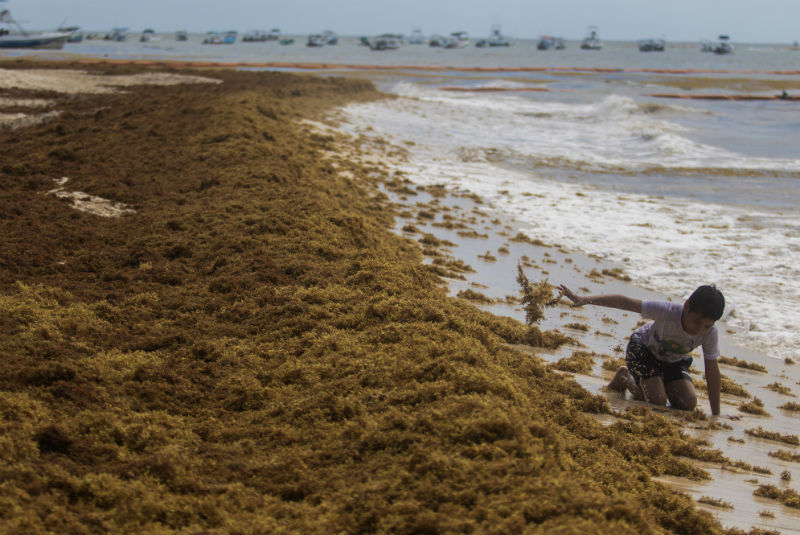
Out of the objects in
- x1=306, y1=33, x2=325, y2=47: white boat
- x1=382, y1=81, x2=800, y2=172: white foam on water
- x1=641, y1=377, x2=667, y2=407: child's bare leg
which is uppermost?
x1=306, y1=33, x2=325, y2=47: white boat

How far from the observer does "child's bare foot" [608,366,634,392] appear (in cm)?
480

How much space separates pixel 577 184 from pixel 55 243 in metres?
10.9

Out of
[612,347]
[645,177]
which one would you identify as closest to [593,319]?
[612,347]

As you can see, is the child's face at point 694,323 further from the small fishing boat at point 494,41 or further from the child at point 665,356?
the small fishing boat at point 494,41

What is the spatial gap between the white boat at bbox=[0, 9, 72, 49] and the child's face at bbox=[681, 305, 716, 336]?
6621 centimetres

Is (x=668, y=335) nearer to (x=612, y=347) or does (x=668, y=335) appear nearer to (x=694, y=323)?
(x=694, y=323)

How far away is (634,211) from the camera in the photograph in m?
11.8

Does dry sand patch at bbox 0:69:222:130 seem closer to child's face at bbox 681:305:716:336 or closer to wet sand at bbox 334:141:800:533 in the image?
wet sand at bbox 334:141:800:533

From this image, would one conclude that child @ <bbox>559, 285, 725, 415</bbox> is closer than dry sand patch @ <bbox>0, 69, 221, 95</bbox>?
Yes

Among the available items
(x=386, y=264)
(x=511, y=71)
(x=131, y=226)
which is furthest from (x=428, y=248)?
(x=511, y=71)

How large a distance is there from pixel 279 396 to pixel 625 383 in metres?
2.57

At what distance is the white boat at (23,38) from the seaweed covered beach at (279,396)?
60.4 m

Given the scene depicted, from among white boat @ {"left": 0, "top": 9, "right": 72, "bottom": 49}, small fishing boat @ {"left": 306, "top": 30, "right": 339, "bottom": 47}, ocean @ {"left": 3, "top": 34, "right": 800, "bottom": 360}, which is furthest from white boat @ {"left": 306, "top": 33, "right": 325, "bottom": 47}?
ocean @ {"left": 3, "top": 34, "right": 800, "bottom": 360}

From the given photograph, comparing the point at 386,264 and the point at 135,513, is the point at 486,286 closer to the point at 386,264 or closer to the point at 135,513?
the point at 386,264
